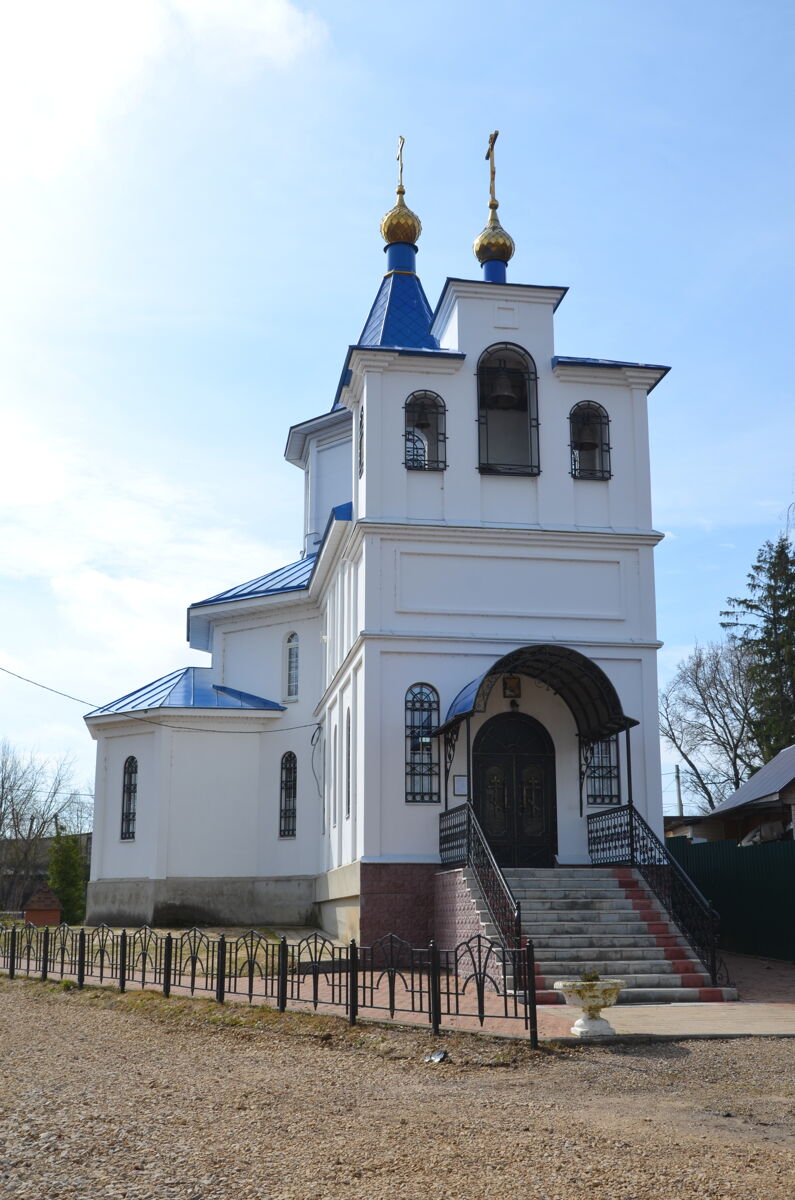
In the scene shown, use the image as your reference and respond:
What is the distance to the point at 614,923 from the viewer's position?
14.8 m

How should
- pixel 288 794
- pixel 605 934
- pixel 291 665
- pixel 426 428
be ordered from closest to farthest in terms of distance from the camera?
pixel 605 934 → pixel 426 428 → pixel 288 794 → pixel 291 665

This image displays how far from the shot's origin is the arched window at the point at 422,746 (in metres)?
17.5

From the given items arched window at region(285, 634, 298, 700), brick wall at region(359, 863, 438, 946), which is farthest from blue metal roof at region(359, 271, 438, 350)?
brick wall at region(359, 863, 438, 946)

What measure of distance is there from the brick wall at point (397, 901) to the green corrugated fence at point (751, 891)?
564 cm

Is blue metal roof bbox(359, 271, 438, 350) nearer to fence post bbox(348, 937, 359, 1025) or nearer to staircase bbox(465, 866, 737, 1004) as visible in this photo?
staircase bbox(465, 866, 737, 1004)

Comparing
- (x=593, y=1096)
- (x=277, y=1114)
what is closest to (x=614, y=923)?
(x=593, y=1096)

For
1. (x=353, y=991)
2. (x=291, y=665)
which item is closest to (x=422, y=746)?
(x=353, y=991)

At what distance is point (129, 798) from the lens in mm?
25469

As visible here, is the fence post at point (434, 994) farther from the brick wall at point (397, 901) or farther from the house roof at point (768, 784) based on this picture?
the house roof at point (768, 784)

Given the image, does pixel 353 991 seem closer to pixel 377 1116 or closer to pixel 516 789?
pixel 377 1116

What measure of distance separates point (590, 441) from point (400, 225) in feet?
32.7

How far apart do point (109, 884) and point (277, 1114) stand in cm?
1826

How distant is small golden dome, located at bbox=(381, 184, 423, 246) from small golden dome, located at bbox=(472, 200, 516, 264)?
16.5 ft

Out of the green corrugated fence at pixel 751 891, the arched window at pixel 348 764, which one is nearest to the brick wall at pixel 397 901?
the arched window at pixel 348 764
